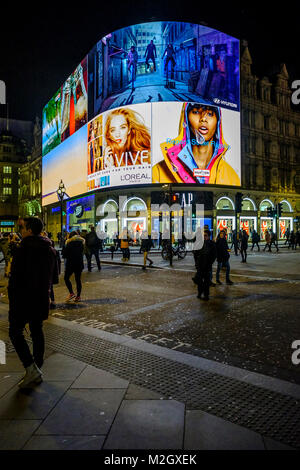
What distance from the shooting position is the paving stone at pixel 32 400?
291 centimetres

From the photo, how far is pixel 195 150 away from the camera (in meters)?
33.3

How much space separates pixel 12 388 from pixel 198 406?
1.96 m

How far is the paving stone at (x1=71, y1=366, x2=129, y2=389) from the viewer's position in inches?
138

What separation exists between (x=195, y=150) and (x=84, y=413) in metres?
32.5

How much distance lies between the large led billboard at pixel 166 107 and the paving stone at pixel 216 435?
30.8 m

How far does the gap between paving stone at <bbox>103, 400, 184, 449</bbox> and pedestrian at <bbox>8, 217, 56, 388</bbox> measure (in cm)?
121

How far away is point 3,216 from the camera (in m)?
77.2

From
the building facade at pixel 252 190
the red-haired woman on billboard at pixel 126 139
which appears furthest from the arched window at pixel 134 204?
the red-haired woman on billboard at pixel 126 139

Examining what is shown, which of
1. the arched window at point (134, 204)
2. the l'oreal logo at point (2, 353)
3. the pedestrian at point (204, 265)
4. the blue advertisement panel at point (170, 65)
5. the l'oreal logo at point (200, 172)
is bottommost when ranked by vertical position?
the l'oreal logo at point (2, 353)

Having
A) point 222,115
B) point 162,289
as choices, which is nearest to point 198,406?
point 162,289

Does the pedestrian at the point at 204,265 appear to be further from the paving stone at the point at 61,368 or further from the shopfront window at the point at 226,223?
the shopfront window at the point at 226,223

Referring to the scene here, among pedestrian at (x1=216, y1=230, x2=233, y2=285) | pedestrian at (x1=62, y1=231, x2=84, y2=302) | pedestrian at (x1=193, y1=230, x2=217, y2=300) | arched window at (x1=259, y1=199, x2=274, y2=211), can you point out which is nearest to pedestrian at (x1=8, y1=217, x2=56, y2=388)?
pedestrian at (x1=62, y1=231, x2=84, y2=302)

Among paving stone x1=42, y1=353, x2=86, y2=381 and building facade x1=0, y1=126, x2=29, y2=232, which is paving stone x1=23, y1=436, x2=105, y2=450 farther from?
building facade x1=0, y1=126, x2=29, y2=232
